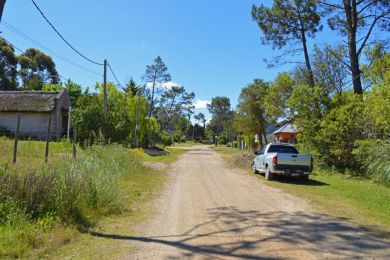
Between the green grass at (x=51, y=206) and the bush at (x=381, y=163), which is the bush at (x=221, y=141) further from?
the green grass at (x=51, y=206)

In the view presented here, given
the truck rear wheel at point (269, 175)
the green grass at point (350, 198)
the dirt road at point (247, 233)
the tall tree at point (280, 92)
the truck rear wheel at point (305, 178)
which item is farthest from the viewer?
the tall tree at point (280, 92)

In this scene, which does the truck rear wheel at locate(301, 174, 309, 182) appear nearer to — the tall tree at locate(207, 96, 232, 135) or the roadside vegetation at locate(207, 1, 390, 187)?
the roadside vegetation at locate(207, 1, 390, 187)

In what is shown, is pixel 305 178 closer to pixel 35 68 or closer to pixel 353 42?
pixel 353 42

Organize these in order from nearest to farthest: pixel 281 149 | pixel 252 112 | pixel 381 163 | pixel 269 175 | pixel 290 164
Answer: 1. pixel 381 163
2. pixel 290 164
3. pixel 269 175
4. pixel 281 149
5. pixel 252 112

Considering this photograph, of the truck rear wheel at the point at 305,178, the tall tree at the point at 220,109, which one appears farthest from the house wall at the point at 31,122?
the tall tree at the point at 220,109

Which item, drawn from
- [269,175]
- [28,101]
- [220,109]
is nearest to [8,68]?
[28,101]

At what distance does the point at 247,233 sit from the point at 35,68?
7449 cm

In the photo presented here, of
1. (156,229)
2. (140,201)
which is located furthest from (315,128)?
(156,229)

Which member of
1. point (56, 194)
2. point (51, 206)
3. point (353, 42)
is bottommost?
point (51, 206)

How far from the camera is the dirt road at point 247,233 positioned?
661 centimetres

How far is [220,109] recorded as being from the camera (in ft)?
443

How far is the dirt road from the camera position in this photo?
661cm

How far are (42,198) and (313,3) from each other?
24089 millimetres

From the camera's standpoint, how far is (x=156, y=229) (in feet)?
27.5
